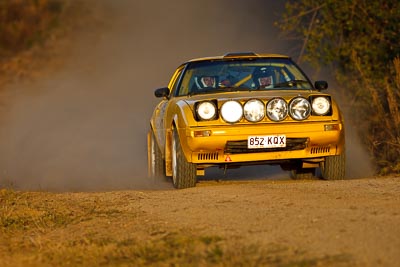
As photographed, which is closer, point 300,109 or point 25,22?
point 300,109

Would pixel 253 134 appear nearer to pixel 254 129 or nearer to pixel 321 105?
pixel 254 129

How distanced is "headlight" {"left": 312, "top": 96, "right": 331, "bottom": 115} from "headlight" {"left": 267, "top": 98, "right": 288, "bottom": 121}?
313 mm

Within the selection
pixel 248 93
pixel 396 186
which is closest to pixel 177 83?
pixel 248 93

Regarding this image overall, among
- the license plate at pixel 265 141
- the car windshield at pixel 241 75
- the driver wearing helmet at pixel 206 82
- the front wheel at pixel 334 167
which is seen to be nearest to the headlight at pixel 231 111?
the license plate at pixel 265 141

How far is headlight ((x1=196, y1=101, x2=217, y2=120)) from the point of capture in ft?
34.4

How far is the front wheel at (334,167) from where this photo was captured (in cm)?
1108

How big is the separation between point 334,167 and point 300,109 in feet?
2.78

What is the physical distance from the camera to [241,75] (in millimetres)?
11969

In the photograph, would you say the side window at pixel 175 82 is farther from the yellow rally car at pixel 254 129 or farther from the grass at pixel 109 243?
the grass at pixel 109 243

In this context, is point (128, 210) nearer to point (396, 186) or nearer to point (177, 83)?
point (396, 186)

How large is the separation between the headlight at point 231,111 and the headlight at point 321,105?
2.48 feet

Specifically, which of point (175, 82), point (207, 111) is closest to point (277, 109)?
point (207, 111)

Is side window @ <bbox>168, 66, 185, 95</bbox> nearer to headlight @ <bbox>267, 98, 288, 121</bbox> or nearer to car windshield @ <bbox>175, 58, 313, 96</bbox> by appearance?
car windshield @ <bbox>175, 58, 313, 96</bbox>

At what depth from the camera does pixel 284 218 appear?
308 inches
